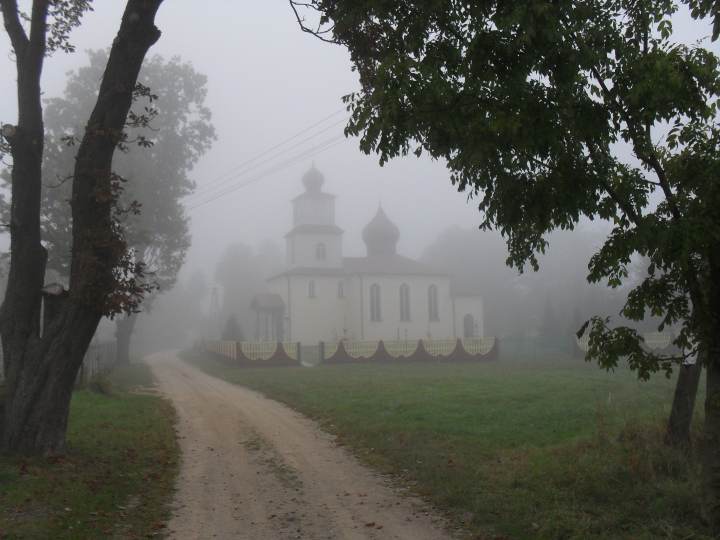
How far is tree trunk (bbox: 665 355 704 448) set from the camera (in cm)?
898

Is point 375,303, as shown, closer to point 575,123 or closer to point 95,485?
point 95,485

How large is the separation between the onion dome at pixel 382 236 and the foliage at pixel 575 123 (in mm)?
49550

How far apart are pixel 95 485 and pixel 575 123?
6.93 metres

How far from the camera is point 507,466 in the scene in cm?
927

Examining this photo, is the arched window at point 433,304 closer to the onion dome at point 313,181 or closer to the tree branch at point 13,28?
the onion dome at point 313,181

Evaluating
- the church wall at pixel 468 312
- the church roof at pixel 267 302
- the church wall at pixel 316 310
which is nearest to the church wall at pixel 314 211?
the church wall at pixel 316 310

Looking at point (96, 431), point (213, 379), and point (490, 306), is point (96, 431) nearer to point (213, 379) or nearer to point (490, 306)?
point (213, 379)

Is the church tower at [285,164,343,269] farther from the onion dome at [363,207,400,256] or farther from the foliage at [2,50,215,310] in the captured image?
the foliage at [2,50,215,310]

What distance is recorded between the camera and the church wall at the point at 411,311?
51469 mm

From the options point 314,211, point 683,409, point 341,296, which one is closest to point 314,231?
point 314,211

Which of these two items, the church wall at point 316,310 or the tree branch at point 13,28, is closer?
the tree branch at point 13,28

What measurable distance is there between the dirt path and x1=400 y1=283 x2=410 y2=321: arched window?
3799cm

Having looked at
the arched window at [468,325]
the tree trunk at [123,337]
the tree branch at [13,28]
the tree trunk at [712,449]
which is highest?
the tree branch at [13,28]

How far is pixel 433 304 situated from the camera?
174ft
